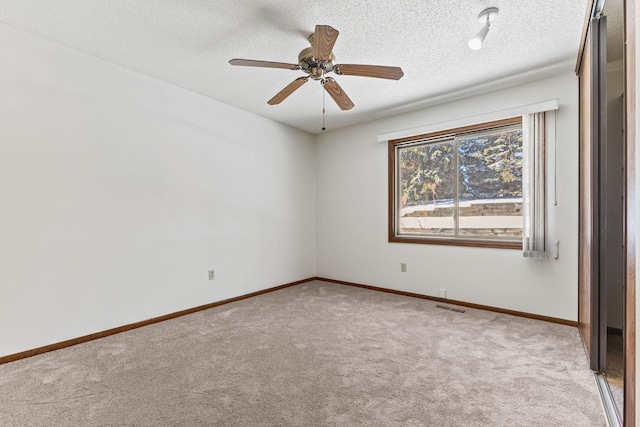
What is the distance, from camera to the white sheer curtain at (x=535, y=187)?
3.01 metres

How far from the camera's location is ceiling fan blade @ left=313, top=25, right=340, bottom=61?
1.78 meters

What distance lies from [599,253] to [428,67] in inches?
78.9

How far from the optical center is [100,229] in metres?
2.71

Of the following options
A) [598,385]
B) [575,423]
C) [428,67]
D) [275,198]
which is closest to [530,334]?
[598,385]

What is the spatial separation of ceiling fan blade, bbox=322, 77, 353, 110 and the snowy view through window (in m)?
1.74

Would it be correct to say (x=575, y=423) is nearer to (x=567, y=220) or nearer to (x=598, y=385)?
(x=598, y=385)

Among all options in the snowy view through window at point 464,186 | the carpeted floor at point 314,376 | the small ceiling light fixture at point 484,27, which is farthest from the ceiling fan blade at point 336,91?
the carpeted floor at point 314,376

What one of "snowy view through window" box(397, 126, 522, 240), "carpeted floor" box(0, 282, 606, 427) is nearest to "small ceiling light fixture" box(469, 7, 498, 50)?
"snowy view through window" box(397, 126, 522, 240)

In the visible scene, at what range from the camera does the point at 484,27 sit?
80.9 inches

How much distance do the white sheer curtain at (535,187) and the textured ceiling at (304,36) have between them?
0.52 m

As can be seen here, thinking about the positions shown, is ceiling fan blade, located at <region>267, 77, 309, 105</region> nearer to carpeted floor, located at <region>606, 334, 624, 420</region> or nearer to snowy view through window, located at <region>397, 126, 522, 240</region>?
snowy view through window, located at <region>397, 126, 522, 240</region>

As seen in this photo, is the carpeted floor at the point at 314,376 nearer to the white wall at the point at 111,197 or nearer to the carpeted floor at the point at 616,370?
Answer: the carpeted floor at the point at 616,370

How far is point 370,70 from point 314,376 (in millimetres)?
2130

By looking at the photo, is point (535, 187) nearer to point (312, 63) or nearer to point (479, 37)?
point (479, 37)
